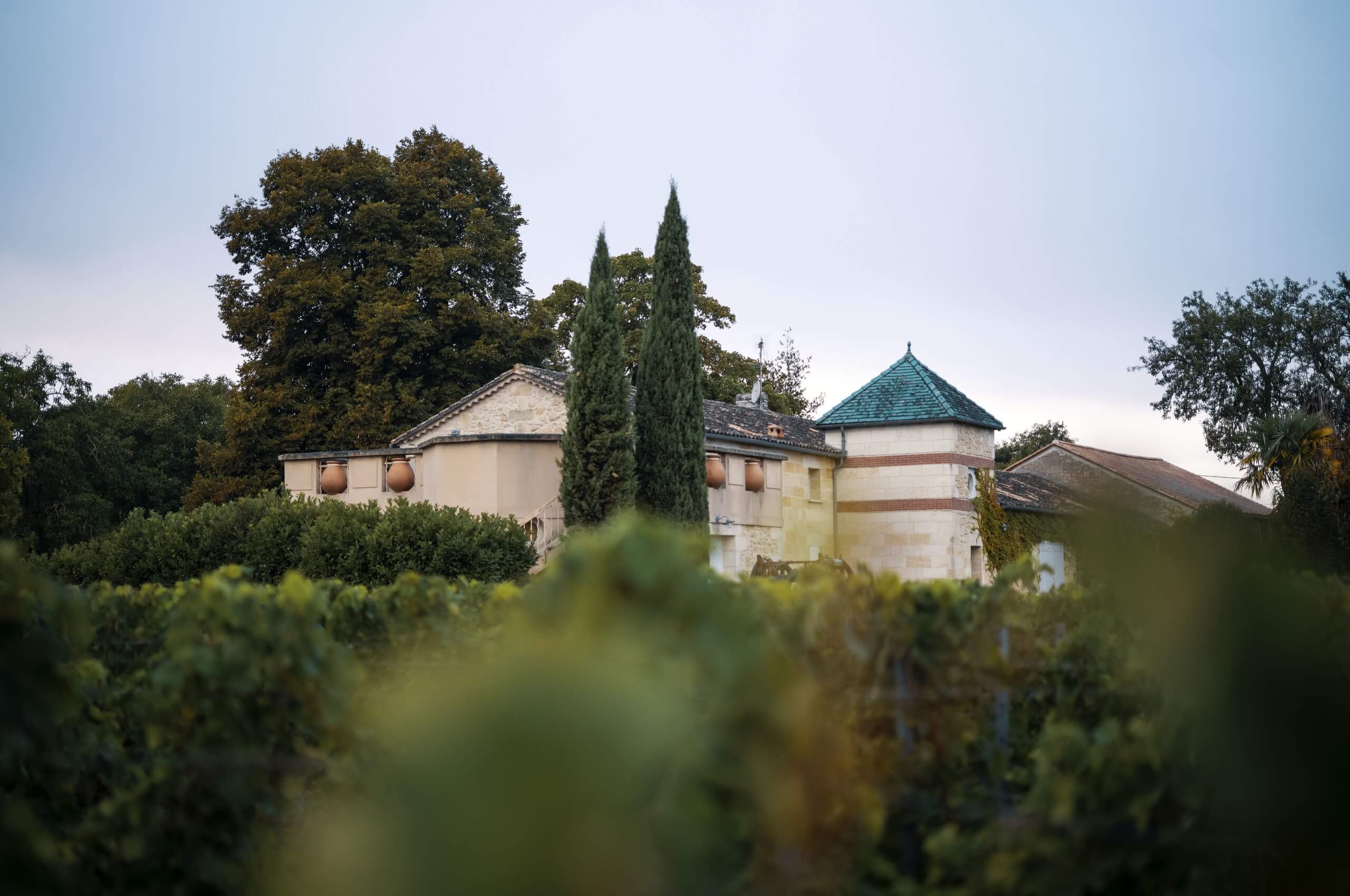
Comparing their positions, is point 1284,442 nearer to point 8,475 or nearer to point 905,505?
point 905,505

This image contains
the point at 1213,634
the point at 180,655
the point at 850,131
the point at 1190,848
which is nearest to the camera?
the point at 1213,634

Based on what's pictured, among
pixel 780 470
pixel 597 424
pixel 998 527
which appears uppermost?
pixel 597 424

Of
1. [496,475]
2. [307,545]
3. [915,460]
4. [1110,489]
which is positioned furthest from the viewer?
[915,460]

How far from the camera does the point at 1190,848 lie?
210cm

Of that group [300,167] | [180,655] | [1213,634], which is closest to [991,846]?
[1213,634]

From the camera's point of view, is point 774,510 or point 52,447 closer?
point 774,510

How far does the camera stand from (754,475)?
25.4 metres

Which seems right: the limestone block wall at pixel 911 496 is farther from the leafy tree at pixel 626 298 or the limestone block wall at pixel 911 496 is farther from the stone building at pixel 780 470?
the leafy tree at pixel 626 298

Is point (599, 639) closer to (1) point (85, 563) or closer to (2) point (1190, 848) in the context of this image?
(2) point (1190, 848)

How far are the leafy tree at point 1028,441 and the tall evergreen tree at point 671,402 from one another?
4108cm

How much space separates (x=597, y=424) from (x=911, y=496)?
10639 millimetres

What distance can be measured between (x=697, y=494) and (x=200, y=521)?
968 cm

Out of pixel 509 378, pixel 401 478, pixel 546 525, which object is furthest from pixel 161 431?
pixel 546 525

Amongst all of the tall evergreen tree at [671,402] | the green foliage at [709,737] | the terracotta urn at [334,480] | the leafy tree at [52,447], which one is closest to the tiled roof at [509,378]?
the terracotta urn at [334,480]
